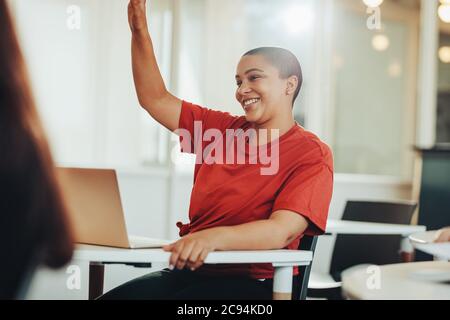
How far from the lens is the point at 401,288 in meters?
1.18

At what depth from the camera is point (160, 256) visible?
160 cm

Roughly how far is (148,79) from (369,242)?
1.59 m

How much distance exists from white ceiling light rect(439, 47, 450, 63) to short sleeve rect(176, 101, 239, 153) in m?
3.54

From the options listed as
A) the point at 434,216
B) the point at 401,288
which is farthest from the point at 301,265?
the point at 434,216

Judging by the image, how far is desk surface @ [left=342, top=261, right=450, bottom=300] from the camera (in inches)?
44.0

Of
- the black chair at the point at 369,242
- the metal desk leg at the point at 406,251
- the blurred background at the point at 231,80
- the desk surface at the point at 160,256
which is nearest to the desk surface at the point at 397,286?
the desk surface at the point at 160,256

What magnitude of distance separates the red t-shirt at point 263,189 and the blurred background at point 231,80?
218 cm

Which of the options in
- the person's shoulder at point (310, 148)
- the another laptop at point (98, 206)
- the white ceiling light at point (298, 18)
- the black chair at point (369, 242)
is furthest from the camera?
the white ceiling light at point (298, 18)

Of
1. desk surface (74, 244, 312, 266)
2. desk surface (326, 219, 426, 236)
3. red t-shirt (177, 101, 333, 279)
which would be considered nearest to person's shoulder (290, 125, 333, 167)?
red t-shirt (177, 101, 333, 279)

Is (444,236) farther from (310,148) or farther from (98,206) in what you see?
(98,206)

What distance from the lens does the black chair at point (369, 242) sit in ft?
10.6

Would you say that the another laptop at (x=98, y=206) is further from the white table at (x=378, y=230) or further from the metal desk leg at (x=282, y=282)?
the white table at (x=378, y=230)
